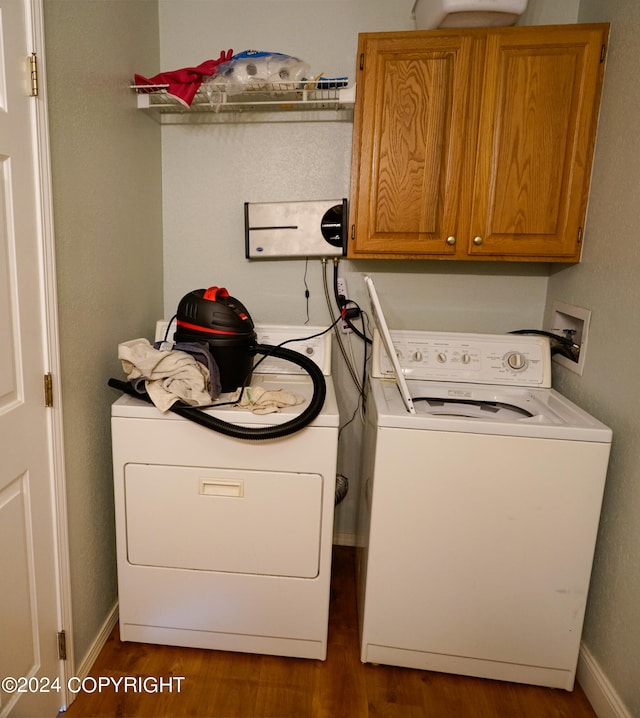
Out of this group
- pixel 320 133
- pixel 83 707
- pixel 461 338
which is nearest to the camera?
pixel 83 707

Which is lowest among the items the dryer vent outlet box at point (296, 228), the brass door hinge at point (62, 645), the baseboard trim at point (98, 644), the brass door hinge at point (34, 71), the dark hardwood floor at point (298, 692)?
the dark hardwood floor at point (298, 692)

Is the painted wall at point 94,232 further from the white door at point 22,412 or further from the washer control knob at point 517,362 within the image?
the washer control knob at point 517,362

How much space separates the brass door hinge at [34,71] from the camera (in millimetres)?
1097

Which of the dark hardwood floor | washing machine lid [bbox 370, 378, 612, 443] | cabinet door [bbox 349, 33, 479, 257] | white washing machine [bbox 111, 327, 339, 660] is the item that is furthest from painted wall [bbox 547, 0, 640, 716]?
white washing machine [bbox 111, 327, 339, 660]

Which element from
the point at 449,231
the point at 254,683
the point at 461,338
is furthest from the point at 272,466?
the point at 449,231

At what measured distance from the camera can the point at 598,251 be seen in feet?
5.09

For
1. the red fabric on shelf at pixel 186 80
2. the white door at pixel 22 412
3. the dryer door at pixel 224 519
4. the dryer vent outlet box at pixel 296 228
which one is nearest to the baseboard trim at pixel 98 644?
Result: the white door at pixel 22 412

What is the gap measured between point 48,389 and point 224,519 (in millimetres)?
650

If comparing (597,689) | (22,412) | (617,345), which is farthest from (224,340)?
(597,689)

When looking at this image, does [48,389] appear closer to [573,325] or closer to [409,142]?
[409,142]

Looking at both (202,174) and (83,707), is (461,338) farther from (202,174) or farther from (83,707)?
(83,707)

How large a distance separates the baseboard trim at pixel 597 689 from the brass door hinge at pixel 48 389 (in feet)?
6.00

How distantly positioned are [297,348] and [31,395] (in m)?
0.96

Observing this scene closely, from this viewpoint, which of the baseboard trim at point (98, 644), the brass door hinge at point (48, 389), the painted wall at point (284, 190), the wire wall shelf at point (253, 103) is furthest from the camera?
the painted wall at point (284, 190)
